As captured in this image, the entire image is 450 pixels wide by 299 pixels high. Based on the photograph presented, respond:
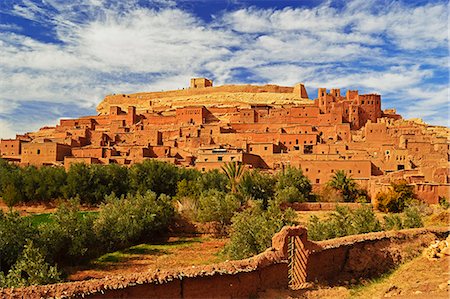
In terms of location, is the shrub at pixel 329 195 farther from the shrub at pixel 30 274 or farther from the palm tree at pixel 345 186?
the shrub at pixel 30 274

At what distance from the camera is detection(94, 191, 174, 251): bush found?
17.4 metres

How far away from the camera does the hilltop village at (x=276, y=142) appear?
2964cm

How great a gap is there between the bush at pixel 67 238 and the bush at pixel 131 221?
0.85 metres

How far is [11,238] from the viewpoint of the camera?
13.2 meters

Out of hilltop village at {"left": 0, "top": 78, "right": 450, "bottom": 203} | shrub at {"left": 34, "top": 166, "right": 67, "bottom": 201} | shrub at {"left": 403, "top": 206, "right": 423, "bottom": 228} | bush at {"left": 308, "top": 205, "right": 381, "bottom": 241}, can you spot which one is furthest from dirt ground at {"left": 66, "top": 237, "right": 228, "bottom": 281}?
hilltop village at {"left": 0, "top": 78, "right": 450, "bottom": 203}

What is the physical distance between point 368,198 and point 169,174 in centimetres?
1222

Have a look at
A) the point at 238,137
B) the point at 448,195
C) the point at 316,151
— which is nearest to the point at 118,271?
the point at 448,195

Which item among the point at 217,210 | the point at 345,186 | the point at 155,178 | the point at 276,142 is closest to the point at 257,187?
the point at 345,186

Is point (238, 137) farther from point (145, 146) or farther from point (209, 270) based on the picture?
point (209, 270)

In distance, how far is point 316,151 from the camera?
34406 millimetres

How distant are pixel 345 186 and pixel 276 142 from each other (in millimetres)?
11027

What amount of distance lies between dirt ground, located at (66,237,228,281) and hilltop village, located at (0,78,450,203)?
11.4 meters

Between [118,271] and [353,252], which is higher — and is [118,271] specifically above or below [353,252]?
below

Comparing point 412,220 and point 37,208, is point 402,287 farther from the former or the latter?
point 37,208
